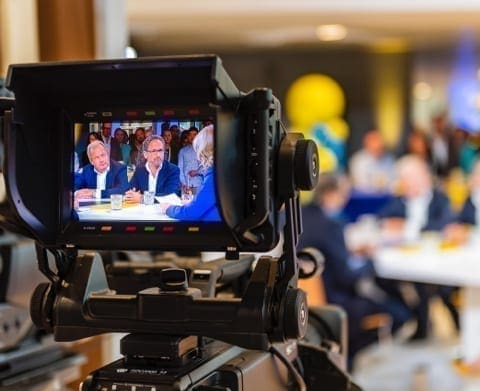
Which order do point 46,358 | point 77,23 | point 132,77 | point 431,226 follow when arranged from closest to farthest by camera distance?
point 132,77 → point 46,358 → point 77,23 → point 431,226

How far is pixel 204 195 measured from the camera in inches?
47.5

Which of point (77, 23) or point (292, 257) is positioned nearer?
point (292, 257)

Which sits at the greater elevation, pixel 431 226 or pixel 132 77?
pixel 132 77

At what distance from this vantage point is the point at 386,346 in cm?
551

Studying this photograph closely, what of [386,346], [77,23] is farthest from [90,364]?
[386,346]

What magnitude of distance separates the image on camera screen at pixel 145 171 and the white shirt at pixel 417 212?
5.00m

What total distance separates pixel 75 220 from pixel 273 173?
343 mm

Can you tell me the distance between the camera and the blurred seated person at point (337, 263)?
13.9 feet

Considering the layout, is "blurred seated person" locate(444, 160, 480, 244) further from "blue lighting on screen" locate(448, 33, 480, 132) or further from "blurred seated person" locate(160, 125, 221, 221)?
"blurred seated person" locate(160, 125, 221, 221)

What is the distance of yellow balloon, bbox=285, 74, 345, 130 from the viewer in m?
9.42

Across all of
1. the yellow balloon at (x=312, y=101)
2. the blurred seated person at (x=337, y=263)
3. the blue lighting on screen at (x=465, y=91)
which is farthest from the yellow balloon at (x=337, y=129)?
the blurred seated person at (x=337, y=263)

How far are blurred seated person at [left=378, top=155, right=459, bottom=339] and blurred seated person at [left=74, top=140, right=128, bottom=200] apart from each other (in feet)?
14.9

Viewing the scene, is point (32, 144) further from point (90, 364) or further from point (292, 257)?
point (90, 364)

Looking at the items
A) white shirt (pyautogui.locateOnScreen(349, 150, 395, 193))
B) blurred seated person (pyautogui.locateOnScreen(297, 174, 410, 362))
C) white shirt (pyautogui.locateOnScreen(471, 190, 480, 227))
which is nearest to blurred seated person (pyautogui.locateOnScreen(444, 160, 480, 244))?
white shirt (pyautogui.locateOnScreen(471, 190, 480, 227))
